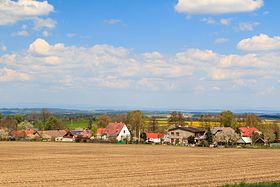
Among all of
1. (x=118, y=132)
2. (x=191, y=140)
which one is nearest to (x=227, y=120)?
(x=191, y=140)

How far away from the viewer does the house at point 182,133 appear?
410 feet

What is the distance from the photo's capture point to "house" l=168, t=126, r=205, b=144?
410 ft

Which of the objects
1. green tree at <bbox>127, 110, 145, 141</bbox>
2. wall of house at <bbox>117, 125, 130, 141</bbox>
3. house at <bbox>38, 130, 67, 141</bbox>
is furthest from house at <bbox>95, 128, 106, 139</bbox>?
house at <bbox>38, 130, 67, 141</bbox>

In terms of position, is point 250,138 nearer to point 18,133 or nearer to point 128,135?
point 128,135

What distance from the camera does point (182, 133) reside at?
12781 cm

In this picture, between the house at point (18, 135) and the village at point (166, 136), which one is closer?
the village at point (166, 136)

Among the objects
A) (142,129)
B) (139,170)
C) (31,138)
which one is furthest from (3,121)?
(139,170)

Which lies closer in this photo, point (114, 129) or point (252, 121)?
point (114, 129)

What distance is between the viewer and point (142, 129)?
141250 millimetres

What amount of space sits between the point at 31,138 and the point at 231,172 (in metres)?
88.7

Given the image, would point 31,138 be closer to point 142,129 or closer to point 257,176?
point 142,129

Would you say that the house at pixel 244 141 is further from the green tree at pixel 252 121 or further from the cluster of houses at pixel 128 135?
the green tree at pixel 252 121

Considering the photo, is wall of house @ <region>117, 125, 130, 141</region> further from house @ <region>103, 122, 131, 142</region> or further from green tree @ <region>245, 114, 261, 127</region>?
green tree @ <region>245, 114, 261, 127</region>

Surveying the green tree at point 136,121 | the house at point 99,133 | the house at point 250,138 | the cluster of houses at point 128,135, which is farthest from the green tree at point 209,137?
the house at point 99,133
